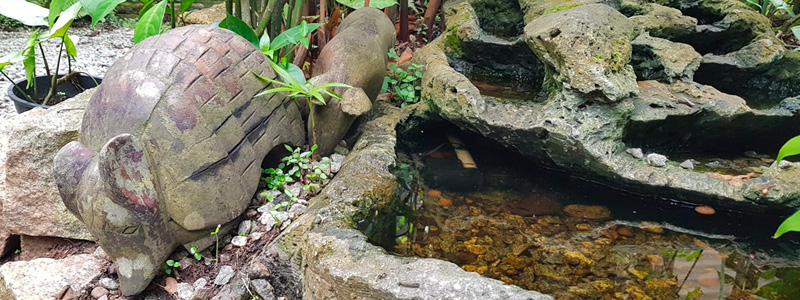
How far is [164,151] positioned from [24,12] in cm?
106

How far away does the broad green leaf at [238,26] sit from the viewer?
2.42m

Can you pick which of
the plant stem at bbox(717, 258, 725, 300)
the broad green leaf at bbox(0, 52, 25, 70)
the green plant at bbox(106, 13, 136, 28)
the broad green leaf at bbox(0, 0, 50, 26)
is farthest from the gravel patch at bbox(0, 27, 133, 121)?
the plant stem at bbox(717, 258, 725, 300)

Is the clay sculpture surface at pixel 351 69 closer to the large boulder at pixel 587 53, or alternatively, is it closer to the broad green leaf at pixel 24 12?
the large boulder at pixel 587 53

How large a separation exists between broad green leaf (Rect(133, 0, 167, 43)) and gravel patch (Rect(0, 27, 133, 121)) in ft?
6.04

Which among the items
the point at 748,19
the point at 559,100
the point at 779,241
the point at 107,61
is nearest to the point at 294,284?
the point at 559,100

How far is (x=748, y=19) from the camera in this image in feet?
10.9

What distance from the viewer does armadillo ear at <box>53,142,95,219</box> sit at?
1.79 metres

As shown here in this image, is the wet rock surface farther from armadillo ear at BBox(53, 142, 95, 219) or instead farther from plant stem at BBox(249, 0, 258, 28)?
armadillo ear at BBox(53, 142, 95, 219)

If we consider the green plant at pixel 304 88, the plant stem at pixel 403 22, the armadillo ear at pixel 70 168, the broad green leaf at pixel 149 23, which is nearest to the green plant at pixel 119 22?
the plant stem at pixel 403 22

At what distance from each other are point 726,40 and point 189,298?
135 inches

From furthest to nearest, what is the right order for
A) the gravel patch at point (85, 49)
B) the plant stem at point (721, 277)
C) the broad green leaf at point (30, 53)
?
the gravel patch at point (85, 49) → the broad green leaf at point (30, 53) → the plant stem at point (721, 277)

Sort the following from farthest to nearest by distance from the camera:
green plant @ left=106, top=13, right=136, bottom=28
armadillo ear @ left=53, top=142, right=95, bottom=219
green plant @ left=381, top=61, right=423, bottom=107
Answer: green plant @ left=106, top=13, right=136, bottom=28, green plant @ left=381, top=61, right=423, bottom=107, armadillo ear @ left=53, top=142, right=95, bottom=219

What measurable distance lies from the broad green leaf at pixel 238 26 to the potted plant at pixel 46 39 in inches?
20.0

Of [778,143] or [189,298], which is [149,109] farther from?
[778,143]
